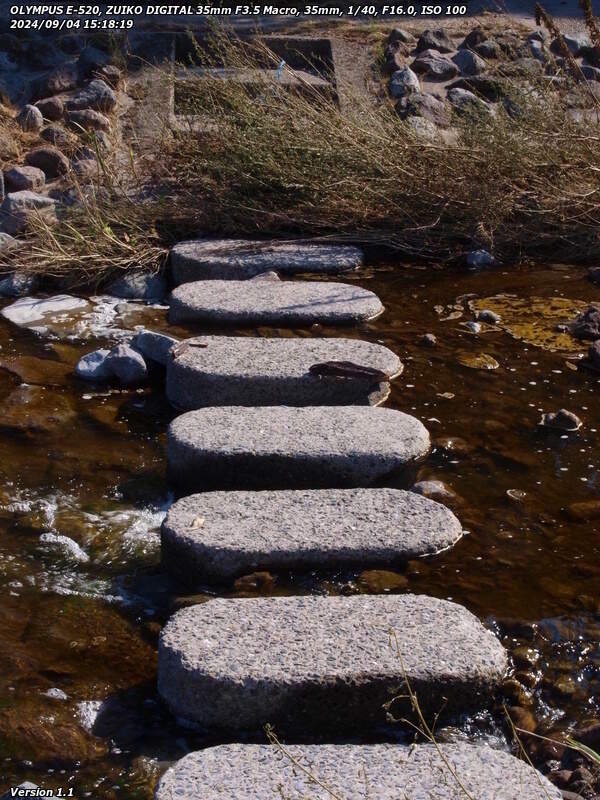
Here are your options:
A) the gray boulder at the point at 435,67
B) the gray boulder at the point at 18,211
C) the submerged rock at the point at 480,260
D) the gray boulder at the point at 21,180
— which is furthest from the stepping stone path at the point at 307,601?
the gray boulder at the point at 435,67

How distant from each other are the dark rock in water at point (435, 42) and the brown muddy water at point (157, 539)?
3.16 meters

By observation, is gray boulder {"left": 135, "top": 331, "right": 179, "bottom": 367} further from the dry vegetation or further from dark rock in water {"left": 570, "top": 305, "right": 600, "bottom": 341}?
dark rock in water {"left": 570, "top": 305, "right": 600, "bottom": 341}

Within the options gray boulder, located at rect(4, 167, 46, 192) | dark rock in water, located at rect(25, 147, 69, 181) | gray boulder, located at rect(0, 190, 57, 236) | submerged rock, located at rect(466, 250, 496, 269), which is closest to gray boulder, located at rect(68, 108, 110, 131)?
dark rock in water, located at rect(25, 147, 69, 181)

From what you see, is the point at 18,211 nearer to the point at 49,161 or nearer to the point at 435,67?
the point at 49,161

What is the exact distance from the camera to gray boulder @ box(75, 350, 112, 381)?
11.5 ft

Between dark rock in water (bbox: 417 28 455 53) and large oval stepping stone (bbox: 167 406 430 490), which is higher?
dark rock in water (bbox: 417 28 455 53)

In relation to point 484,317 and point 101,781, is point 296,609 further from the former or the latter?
point 484,317

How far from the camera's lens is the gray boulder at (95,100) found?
18.8 ft

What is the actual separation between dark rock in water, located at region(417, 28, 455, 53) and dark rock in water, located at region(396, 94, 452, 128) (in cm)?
96

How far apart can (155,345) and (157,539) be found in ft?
3.39

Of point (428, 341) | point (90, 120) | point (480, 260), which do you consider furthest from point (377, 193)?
point (90, 120)

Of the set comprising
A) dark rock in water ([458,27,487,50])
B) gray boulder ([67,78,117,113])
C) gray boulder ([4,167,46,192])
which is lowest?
gray boulder ([4,167,46,192])

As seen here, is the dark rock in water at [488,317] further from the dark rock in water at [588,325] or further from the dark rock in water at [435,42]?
the dark rock in water at [435,42]

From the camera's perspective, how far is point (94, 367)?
11.5 ft
